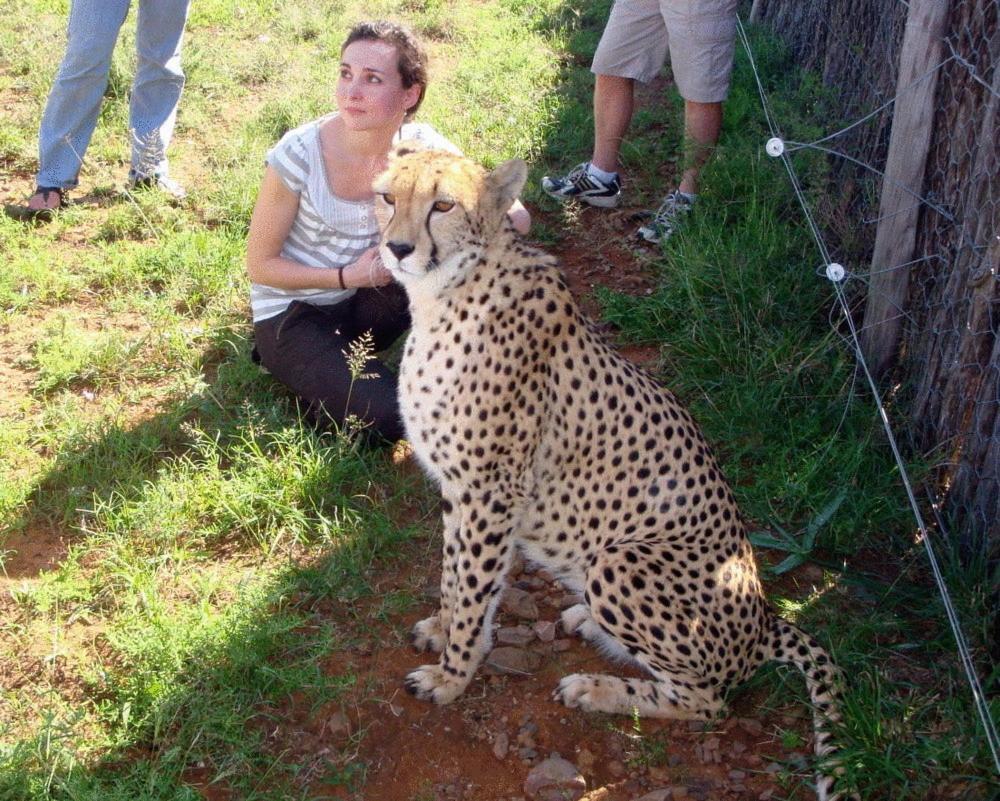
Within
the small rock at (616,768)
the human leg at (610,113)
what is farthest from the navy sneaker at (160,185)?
the small rock at (616,768)

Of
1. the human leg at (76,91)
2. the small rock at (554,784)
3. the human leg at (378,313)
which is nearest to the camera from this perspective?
the small rock at (554,784)

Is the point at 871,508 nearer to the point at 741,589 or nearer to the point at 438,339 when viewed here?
the point at 741,589

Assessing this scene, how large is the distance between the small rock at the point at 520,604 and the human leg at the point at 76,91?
2.91m

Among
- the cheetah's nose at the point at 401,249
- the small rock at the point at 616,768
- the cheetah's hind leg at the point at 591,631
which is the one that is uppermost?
the cheetah's nose at the point at 401,249

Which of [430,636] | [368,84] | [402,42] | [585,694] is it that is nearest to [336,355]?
[368,84]

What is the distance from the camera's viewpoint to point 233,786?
2.28m

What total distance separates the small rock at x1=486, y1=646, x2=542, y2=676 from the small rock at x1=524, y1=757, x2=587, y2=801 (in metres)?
0.33

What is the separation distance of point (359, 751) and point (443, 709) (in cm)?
23

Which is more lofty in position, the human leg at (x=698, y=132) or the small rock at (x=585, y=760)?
the human leg at (x=698, y=132)

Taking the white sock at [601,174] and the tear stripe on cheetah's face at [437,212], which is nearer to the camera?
the tear stripe on cheetah's face at [437,212]

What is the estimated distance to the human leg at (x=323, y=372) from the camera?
330 centimetres

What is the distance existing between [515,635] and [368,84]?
5.42 ft

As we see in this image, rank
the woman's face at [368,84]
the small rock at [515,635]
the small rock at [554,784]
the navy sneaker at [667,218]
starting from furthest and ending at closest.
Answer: the navy sneaker at [667,218], the woman's face at [368,84], the small rock at [515,635], the small rock at [554,784]

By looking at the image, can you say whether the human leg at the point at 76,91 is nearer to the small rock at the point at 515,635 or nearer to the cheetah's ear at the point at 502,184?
the cheetah's ear at the point at 502,184
